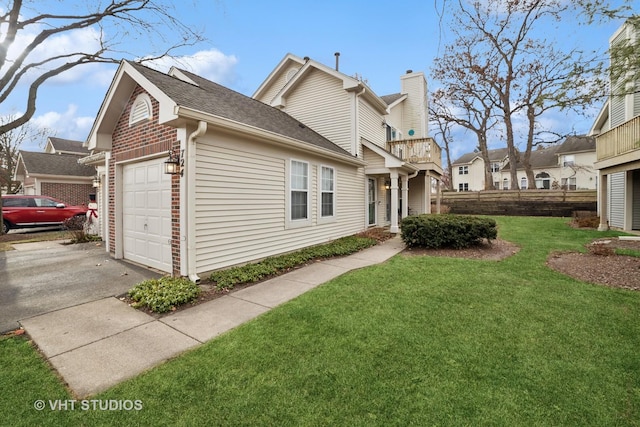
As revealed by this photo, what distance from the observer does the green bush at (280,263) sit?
543 centimetres

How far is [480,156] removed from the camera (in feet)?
133

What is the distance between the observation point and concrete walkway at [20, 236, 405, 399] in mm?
2777

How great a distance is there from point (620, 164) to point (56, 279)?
17196 millimetres

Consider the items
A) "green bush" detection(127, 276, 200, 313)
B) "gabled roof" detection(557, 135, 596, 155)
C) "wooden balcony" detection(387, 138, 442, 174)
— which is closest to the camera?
"green bush" detection(127, 276, 200, 313)

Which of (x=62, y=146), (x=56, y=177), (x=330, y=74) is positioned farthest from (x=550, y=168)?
(x=62, y=146)

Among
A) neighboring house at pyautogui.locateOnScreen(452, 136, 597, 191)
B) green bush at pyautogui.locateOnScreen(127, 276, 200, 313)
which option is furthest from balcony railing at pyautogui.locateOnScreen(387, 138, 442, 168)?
neighboring house at pyautogui.locateOnScreen(452, 136, 597, 191)

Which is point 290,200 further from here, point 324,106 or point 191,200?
point 324,106

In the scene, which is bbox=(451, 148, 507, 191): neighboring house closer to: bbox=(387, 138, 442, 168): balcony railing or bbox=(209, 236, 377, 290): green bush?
bbox=(387, 138, 442, 168): balcony railing

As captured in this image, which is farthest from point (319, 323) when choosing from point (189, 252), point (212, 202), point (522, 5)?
point (522, 5)

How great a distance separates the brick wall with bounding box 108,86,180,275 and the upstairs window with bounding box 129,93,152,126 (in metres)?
0.09

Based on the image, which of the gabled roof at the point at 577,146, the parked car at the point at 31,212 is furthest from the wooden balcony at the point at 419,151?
the gabled roof at the point at 577,146

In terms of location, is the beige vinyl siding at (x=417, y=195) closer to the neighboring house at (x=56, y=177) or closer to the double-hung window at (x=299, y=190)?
the double-hung window at (x=299, y=190)

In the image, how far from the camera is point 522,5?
19891 millimetres

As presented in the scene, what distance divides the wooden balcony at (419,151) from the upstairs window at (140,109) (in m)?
10.8
